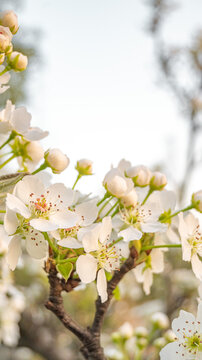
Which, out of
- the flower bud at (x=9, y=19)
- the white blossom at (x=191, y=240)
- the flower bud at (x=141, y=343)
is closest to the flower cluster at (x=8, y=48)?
the flower bud at (x=9, y=19)

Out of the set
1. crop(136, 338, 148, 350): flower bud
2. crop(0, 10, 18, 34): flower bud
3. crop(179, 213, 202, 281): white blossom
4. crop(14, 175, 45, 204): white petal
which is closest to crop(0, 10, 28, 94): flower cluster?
crop(0, 10, 18, 34): flower bud

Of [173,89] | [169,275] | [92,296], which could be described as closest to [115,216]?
[92,296]

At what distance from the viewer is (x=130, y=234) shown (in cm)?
39

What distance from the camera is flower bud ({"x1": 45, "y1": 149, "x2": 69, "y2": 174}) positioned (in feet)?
1.39

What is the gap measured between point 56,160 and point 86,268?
0.12 meters

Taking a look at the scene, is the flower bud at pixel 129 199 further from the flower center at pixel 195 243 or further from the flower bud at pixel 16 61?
the flower bud at pixel 16 61

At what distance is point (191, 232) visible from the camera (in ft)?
1.42

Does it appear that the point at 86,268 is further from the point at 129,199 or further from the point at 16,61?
the point at 16,61

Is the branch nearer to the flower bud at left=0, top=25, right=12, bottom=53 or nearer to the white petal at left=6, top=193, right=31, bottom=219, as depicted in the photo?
the white petal at left=6, top=193, right=31, bottom=219

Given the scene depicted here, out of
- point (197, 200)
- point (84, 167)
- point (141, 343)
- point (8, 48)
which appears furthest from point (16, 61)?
point (141, 343)

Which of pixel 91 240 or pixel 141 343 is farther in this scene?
pixel 141 343

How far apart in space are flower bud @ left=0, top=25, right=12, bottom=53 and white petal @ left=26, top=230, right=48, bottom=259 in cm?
18

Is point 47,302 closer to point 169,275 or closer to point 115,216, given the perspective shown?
point 115,216

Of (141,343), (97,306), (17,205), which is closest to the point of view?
(17,205)
